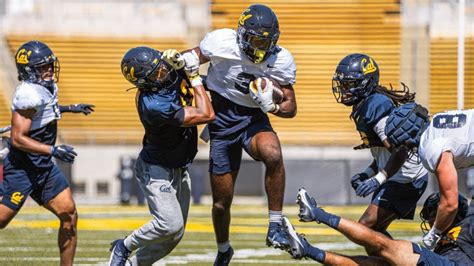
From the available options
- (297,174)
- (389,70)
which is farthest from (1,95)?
(389,70)

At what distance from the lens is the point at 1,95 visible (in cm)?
1850

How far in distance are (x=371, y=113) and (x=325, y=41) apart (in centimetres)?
1235

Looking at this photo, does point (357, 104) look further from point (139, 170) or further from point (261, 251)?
point (261, 251)

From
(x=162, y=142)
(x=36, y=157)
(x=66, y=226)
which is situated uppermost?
(x=162, y=142)

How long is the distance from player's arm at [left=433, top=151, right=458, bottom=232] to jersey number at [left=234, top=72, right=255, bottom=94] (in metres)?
1.77

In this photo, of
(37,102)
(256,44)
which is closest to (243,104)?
(256,44)

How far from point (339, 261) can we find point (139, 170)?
1724mm

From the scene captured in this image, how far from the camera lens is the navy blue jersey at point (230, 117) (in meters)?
7.39

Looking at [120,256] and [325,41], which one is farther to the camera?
[325,41]

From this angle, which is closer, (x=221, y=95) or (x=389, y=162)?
(x=389, y=162)

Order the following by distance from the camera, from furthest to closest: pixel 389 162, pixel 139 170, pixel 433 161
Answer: pixel 139 170, pixel 389 162, pixel 433 161

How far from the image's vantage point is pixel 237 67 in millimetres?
7359

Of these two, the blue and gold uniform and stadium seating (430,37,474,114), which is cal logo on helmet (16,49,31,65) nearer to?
the blue and gold uniform

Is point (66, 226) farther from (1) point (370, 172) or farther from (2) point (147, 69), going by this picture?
(1) point (370, 172)
